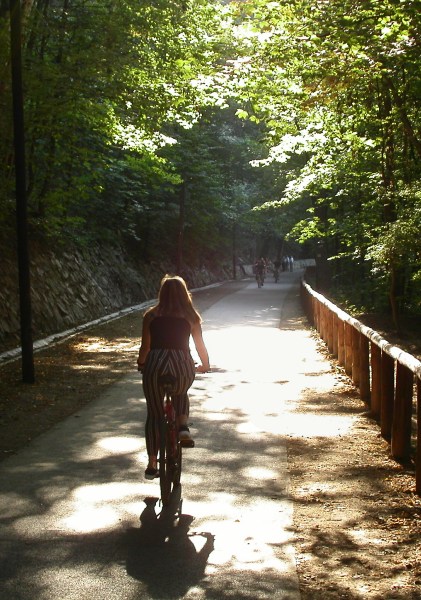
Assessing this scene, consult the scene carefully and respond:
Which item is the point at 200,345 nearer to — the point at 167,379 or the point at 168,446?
the point at 167,379

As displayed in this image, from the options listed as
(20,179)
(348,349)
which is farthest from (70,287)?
(348,349)

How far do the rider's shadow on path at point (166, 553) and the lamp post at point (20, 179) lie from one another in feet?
24.6

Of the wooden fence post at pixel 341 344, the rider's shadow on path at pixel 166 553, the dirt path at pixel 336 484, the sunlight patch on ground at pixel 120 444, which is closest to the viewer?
the rider's shadow on path at pixel 166 553

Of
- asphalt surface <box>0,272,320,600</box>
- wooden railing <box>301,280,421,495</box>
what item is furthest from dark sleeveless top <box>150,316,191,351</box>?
wooden railing <box>301,280,421,495</box>

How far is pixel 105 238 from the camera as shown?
32.2 metres

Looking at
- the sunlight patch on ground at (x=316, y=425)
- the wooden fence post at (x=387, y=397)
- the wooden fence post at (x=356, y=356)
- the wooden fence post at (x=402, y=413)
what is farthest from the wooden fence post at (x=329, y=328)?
the wooden fence post at (x=402, y=413)

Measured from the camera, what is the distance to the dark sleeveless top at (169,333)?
662 centimetres

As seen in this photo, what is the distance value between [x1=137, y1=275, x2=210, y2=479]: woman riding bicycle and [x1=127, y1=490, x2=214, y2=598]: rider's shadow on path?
61 centimetres

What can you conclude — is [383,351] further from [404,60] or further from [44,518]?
[404,60]

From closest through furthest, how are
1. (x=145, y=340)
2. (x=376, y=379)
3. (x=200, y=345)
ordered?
(x=145, y=340), (x=200, y=345), (x=376, y=379)

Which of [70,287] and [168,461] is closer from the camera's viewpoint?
[168,461]

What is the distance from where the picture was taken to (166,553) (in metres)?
5.39

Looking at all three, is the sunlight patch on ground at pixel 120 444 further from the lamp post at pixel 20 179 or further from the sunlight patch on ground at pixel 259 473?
the lamp post at pixel 20 179

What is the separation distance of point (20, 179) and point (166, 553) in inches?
366
